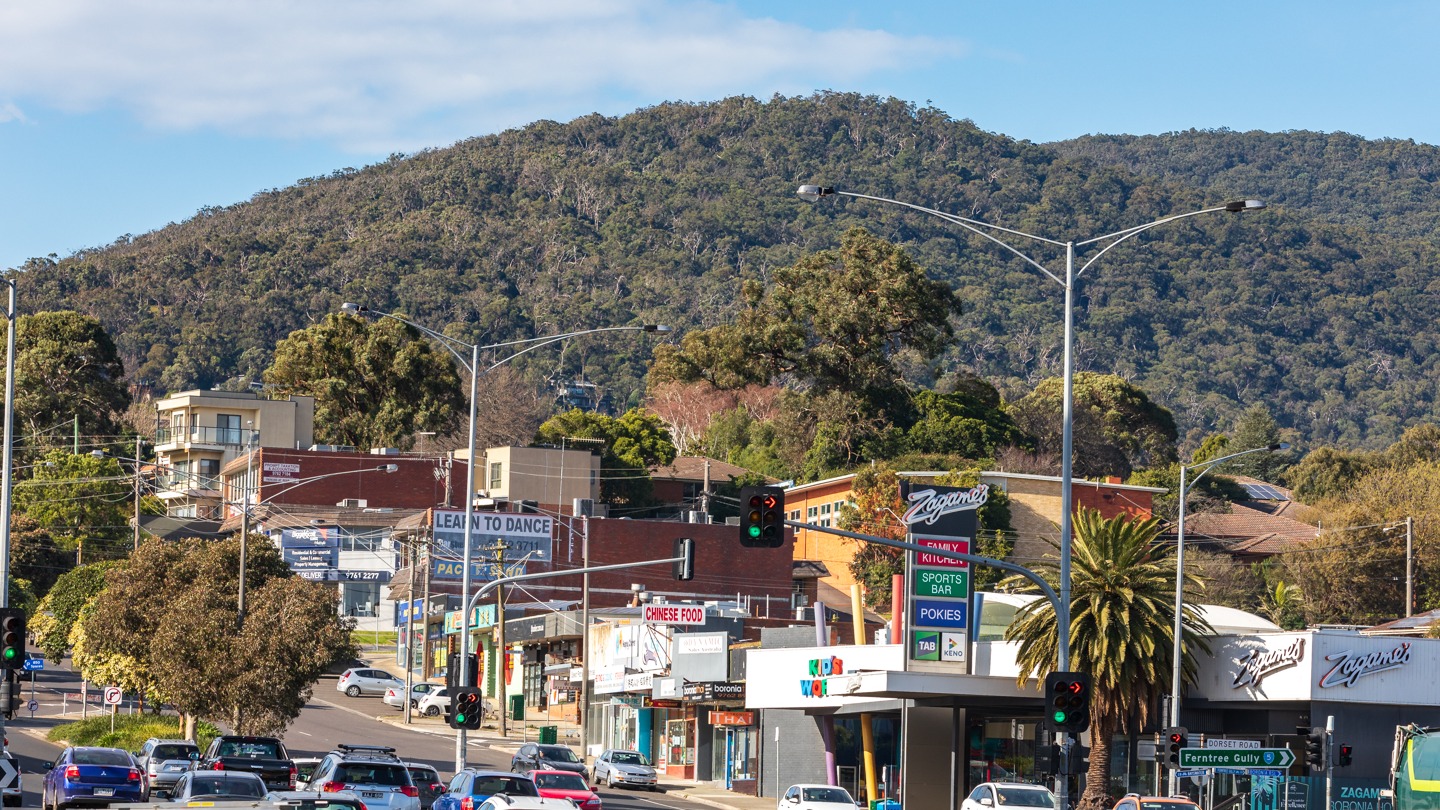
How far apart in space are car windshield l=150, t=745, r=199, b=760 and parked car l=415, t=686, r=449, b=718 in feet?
118

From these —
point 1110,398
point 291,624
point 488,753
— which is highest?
point 1110,398

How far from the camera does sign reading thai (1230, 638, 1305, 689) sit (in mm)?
43594

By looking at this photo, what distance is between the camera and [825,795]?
150ft

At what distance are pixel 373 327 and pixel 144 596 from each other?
232 feet

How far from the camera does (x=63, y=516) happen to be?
11100 cm

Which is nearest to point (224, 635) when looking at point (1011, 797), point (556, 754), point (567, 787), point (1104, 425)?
point (556, 754)

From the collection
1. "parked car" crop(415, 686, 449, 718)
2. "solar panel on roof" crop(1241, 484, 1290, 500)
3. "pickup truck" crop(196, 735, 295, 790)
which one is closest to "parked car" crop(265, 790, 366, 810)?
"pickup truck" crop(196, 735, 295, 790)

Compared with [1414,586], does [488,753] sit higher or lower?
lower

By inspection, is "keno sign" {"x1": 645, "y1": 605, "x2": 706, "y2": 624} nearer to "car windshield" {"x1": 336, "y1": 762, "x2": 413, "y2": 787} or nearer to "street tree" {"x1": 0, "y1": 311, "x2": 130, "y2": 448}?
"car windshield" {"x1": 336, "y1": 762, "x2": 413, "y2": 787}

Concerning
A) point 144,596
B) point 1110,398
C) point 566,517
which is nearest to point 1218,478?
point 1110,398

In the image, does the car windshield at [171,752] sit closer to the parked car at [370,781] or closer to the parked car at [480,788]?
the parked car at [370,781]

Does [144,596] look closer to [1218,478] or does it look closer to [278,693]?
[278,693]

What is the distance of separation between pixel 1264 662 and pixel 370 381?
307ft

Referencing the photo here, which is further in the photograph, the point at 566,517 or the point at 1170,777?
the point at 566,517
